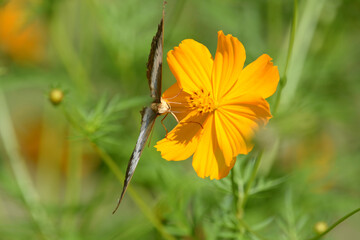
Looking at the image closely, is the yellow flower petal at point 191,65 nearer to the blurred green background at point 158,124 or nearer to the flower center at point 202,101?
the flower center at point 202,101

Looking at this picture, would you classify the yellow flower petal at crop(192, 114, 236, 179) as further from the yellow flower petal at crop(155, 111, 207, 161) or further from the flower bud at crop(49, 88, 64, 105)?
the flower bud at crop(49, 88, 64, 105)

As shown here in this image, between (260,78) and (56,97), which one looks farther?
(56,97)

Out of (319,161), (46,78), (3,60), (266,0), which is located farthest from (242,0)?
(3,60)

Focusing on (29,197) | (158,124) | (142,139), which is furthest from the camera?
(158,124)

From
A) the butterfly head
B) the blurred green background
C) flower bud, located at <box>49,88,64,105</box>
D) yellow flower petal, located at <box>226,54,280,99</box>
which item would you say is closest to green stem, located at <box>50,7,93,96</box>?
the blurred green background

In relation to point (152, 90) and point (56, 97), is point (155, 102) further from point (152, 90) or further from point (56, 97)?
point (56, 97)

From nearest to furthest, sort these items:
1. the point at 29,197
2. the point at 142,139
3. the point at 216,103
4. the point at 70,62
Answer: the point at 142,139 → the point at 216,103 → the point at 29,197 → the point at 70,62

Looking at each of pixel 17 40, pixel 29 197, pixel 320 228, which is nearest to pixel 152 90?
pixel 320 228

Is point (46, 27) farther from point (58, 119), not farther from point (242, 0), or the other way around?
point (242, 0)

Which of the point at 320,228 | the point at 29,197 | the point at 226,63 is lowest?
the point at 320,228
